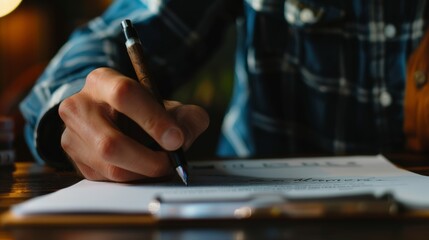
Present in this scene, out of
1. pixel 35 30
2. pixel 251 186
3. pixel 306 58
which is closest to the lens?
pixel 251 186

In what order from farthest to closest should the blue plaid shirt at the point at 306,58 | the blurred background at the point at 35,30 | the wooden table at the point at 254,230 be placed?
the blurred background at the point at 35,30 < the blue plaid shirt at the point at 306,58 < the wooden table at the point at 254,230

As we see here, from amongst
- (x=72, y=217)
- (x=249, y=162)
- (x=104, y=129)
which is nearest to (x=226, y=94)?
(x=249, y=162)

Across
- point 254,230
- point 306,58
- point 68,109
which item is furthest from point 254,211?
point 306,58

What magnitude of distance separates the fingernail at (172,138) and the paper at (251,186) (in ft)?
0.10

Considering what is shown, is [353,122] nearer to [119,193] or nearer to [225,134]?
[225,134]

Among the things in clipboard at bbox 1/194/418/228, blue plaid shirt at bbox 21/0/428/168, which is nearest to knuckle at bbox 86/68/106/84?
clipboard at bbox 1/194/418/228

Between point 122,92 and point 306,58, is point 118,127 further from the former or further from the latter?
point 306,58

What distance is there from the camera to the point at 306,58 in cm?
88

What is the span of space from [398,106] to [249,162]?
35 cm

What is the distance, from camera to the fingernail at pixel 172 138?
39cm

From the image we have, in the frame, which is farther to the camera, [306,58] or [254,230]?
[306,58]

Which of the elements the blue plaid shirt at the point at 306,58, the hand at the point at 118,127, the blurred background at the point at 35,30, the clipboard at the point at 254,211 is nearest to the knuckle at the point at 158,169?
the hand at the point at 118,127

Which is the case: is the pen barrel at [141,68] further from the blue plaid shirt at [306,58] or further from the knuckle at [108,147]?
the blue plaid shirt at [306,58]

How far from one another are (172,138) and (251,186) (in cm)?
6
